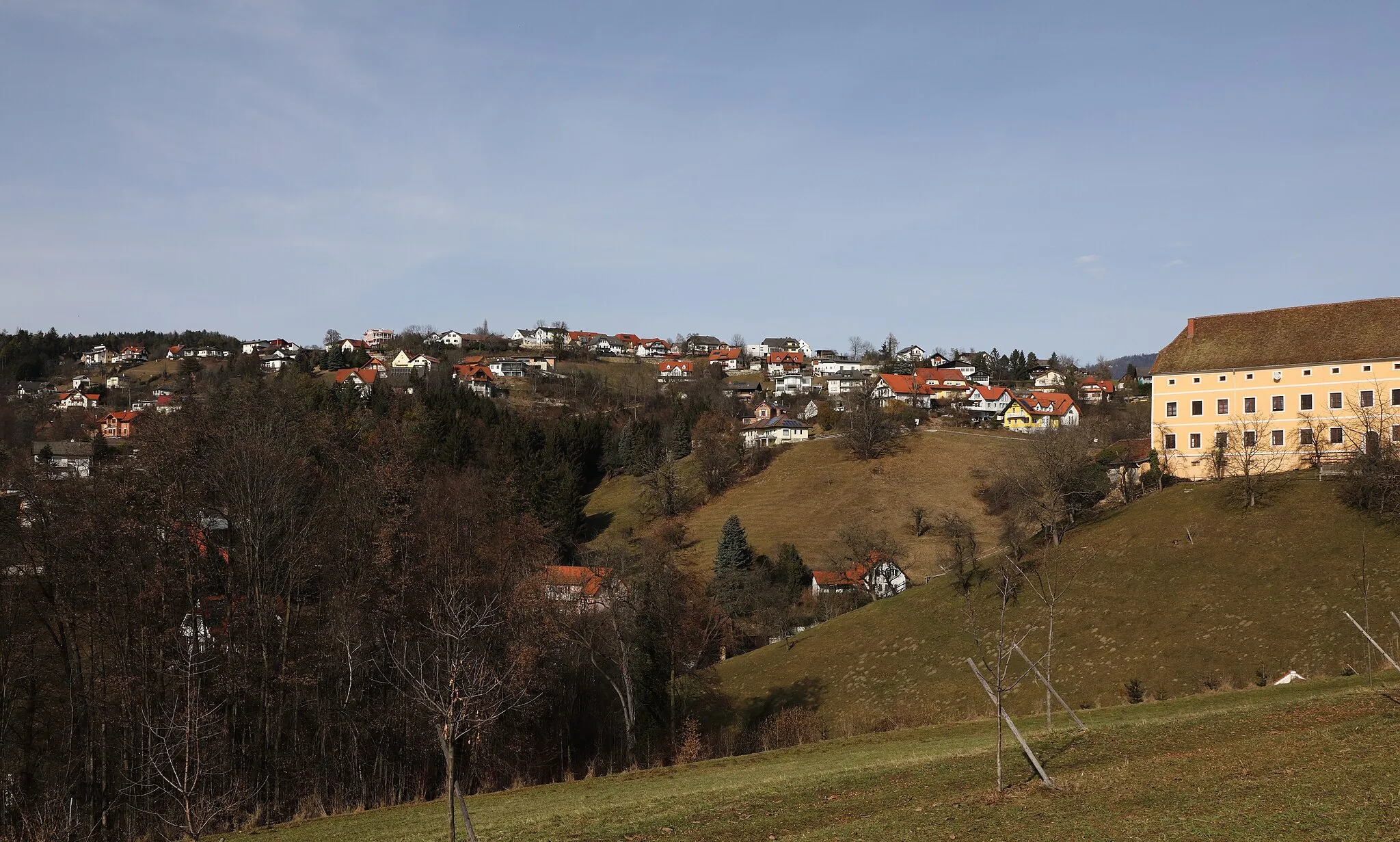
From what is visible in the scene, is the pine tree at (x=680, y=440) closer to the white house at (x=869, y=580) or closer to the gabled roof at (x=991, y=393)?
the white house at (x=869, y=580)

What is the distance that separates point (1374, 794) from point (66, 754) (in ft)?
111

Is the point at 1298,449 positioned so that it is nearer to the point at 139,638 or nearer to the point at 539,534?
the point at 539,534

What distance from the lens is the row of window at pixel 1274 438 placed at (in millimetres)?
53969

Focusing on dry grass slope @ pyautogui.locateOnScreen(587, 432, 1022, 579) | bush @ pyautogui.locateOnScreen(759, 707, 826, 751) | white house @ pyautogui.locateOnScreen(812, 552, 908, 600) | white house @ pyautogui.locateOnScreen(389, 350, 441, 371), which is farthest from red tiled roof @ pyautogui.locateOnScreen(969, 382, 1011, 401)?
bush @ pyautogui.locateOnScreen(759, 707, 826, 751)

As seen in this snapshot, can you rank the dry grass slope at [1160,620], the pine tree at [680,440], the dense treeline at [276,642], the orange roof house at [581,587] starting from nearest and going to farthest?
the dense treeline at [276,642], the dry grass slope at [1160,620], the orange roof house at [581,587], the pine tree at [680,440]

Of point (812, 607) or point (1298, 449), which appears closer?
point (1298, 449)

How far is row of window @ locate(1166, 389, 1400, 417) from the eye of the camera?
53.1 meters

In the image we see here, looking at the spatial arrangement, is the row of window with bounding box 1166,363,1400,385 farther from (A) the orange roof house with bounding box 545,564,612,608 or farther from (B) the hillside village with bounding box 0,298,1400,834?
(A) the orange roof house with bounding box 545,564,612,608

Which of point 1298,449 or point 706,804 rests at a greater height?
point 1298,449

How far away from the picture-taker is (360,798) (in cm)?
3077

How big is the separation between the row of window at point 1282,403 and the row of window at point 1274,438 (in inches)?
53.4

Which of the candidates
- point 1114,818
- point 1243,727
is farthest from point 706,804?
point 1243,727

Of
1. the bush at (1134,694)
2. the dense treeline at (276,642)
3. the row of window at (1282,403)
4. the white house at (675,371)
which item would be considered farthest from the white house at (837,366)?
the bush at (1134,694)

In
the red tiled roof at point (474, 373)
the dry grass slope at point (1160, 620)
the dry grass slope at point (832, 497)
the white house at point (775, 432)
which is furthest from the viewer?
the red tiled roof at point (474, 373)
